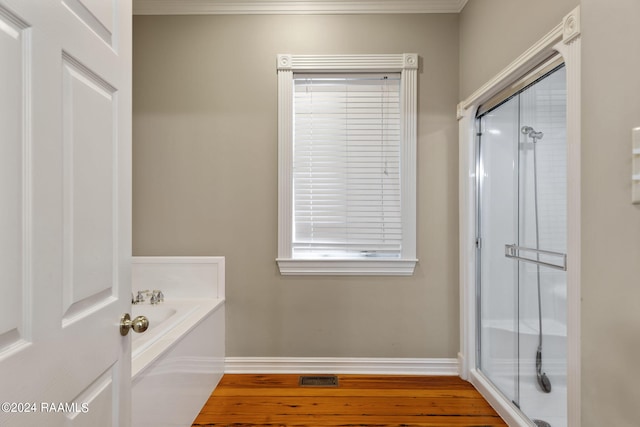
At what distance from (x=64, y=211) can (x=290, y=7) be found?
2.18 m

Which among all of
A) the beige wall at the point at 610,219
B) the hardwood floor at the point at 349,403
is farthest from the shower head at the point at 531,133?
the hardwood floor at the point at 349,403

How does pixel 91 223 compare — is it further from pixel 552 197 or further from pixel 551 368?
pixel 551 368

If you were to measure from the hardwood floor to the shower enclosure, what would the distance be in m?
0.24

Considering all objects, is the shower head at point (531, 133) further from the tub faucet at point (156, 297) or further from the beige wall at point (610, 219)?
the tub faucet at point (156, 297)

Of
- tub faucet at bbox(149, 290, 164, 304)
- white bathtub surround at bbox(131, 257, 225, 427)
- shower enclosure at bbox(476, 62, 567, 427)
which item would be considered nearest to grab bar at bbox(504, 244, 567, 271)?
shower enclosure at bbox(476, 62, 567, 427)

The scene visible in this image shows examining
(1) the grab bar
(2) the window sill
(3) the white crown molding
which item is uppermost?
(3) the white crown molding

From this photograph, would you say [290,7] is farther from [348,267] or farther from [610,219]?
[610,219]

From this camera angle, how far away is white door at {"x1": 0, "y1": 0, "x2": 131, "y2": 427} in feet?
1.99

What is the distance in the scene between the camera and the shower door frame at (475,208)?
4.23 feet

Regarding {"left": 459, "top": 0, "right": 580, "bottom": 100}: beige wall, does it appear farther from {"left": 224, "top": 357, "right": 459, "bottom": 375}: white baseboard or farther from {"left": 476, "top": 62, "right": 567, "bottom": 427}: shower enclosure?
{"left": 224, "top": 357, "right": 459, "bottom": 375}: white baseboard

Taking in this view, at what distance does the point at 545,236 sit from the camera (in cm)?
165

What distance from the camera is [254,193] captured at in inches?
94.3

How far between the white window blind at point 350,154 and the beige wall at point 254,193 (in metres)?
0.18

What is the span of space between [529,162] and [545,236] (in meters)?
0.39
